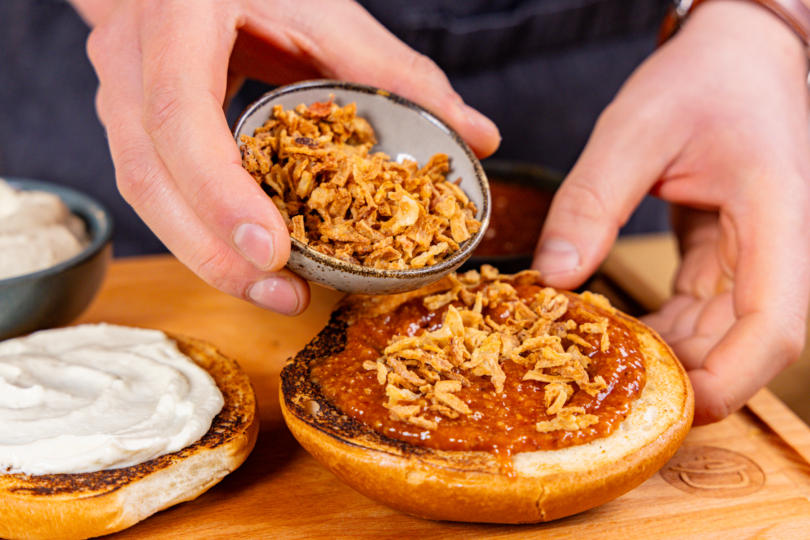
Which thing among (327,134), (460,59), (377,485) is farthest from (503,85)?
(377,485)

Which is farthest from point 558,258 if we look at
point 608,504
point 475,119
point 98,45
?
point 98,45

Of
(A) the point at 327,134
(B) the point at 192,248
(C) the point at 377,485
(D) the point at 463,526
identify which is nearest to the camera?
(C) the point at 377,485

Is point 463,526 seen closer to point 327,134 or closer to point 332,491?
point 332,491

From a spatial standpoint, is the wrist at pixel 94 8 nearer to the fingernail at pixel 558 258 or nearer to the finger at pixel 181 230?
the finger at pixel 181 230

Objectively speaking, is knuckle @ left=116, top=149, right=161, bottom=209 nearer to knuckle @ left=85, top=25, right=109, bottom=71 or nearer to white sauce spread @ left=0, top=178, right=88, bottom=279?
knuckle @ left=85, top=25, right=109, bottom=71

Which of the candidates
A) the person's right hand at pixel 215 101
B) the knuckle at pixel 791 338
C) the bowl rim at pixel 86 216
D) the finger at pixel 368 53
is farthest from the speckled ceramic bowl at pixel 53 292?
the knuckle at pixel 791 338

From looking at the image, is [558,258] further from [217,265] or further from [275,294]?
[217,265]

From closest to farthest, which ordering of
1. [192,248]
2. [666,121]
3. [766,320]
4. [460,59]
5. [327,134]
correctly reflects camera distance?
[192,248]
[327,134]
[766,320]
[666,121]
[460,59]
